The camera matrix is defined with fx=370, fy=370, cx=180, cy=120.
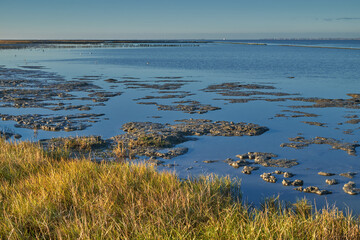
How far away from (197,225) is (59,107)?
12.6 metres

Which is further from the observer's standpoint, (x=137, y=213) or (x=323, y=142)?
(x=323, y=142)

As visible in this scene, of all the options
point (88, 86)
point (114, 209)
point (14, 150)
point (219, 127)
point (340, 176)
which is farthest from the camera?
point (88, 86)

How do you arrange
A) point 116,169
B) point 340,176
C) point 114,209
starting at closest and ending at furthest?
1. point 114,209
2. point 116,169
3. point 340,176

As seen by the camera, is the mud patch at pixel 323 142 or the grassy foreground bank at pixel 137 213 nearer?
the grassy foreground bank at pixel 137 213

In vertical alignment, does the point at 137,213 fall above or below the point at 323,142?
above

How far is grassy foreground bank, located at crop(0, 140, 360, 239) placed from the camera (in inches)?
174

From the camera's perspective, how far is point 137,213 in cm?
513

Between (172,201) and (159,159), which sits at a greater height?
(172,201)

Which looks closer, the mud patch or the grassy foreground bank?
the grassy foreground bank

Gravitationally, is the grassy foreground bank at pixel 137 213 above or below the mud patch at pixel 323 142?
above

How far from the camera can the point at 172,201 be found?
5.11 m

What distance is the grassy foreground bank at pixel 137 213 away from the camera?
174 inches

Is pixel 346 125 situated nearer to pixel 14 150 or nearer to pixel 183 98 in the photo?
pixel 183 98

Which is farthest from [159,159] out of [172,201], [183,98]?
[183,98]
